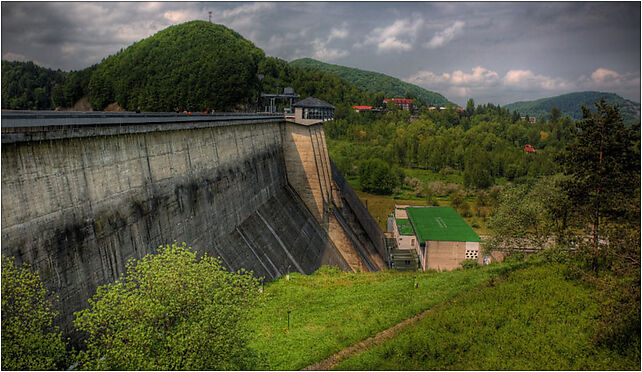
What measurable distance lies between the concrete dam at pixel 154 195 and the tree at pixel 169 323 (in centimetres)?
280

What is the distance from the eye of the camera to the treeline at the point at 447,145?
83062 mm

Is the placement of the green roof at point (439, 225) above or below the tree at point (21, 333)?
below

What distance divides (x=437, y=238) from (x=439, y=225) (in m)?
4.82

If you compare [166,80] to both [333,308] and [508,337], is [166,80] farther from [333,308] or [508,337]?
[508,337]

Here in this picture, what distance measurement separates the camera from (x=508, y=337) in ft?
43.3

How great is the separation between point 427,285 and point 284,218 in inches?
464

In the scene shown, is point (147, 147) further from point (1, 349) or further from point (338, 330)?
point (338, 330)

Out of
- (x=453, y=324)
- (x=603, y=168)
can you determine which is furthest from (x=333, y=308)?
(x=603, y=168)

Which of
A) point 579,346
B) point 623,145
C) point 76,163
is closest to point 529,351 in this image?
point 579,346

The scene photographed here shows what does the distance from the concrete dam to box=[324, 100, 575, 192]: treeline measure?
1912 inches

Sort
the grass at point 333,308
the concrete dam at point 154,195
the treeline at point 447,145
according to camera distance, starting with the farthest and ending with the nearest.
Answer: the treeline at point 447,145, the grass at point 333,308, the concrete dam at point 154,195

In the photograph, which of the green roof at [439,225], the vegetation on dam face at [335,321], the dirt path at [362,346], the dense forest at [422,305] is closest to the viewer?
the dense forest at [422,305]

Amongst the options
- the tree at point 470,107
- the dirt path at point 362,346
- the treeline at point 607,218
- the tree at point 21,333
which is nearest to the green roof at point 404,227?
the treeline at point 607,218

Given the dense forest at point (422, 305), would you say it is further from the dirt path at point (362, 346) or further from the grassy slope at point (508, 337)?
the dirt path at point (362, 346)
